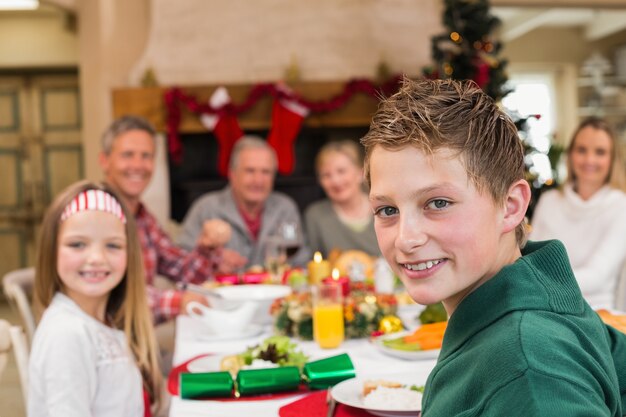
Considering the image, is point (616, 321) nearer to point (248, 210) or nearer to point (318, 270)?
point (318, 270)

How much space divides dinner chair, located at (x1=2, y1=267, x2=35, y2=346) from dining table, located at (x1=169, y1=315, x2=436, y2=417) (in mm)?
503

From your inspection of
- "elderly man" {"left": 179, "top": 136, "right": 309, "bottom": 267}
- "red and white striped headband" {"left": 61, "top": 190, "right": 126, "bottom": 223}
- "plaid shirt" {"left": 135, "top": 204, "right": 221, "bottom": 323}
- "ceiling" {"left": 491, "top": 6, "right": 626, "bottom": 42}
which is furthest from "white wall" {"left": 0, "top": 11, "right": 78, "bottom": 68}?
"red and white striped headband" {"left": 61, "top": 190, "right": 126, "bottom": 223}

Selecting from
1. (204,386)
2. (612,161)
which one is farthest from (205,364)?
(612,161)

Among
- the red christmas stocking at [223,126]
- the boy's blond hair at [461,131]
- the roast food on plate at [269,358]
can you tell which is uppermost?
the red christmas stocking at [223,126]

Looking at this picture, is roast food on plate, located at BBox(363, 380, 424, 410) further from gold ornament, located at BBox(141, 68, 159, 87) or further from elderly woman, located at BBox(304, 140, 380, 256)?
gold ornament, located at BBox(141, 68, 159, 87)

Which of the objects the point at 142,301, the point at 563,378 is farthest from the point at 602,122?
the point at 563,378

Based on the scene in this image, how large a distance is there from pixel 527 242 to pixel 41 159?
27.0ft

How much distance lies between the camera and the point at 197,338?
2.19 metres

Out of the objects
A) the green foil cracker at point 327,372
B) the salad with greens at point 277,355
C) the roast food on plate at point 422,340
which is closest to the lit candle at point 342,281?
the roast food on plate at point 422,340

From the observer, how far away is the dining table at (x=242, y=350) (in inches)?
57.0

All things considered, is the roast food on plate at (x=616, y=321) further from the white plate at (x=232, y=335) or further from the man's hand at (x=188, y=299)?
the man's hand at (x=188, y=299)

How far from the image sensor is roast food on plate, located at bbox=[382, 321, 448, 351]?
1.78m

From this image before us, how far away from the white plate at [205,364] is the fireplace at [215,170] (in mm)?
3915

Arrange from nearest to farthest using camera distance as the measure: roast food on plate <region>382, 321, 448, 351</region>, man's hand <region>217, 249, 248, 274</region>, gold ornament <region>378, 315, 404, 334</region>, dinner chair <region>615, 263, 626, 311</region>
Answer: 1. roast food on plate <region>382, 321, 448, 351</region>
2. gold ornament <region>378, 315, 404, 334</region>
3. dinner chair <region>615, 263, 626, 311</region>
4. man's hand <region>217, 249, 248, 274</region>
